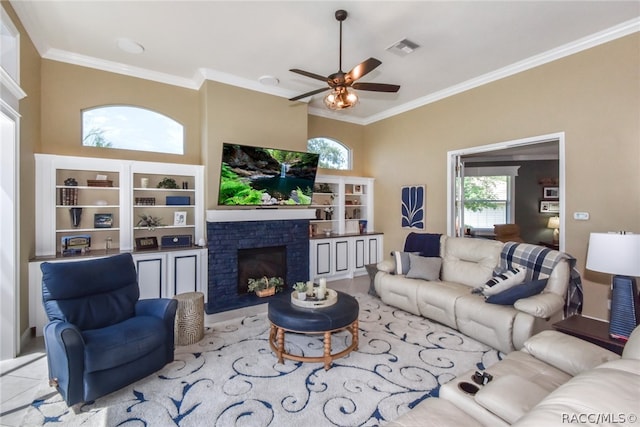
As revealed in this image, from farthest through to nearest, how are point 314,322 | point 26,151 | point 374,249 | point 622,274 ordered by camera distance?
1. point 374,249
2. point 26,151
3. point 314,322
4. point 622,274

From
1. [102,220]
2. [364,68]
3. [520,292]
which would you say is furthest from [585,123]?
[102,220]

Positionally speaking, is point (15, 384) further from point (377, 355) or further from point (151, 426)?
point (377, 355)

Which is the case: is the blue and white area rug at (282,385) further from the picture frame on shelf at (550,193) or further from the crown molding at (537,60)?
the picture frame on shelf at (550,193)

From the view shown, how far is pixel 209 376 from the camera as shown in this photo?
8.13 ft

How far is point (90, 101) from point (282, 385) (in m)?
4.34

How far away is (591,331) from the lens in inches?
92.4

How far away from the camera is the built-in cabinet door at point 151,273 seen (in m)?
3.86

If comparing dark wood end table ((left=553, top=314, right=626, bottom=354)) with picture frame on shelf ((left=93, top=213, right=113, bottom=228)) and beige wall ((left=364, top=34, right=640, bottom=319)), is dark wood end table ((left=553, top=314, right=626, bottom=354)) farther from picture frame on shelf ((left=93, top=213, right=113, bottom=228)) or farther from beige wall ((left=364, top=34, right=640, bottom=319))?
picture frame on shelf ((left=93, top=213, right=113, bottom=228))

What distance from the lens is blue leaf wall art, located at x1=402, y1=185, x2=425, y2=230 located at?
5.42m

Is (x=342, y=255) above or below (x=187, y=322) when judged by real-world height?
above

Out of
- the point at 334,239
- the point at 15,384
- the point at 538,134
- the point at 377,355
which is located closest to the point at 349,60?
the point at 538,134

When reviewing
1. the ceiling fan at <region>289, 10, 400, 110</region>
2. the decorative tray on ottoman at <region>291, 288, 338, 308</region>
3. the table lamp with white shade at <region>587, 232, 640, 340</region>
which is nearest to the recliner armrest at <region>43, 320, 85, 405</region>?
the decorative tray on ottoman at <region>291, 288, 338, 308</region>

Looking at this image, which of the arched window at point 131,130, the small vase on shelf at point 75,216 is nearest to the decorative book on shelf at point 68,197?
the small vase on shelf at point 75,216
